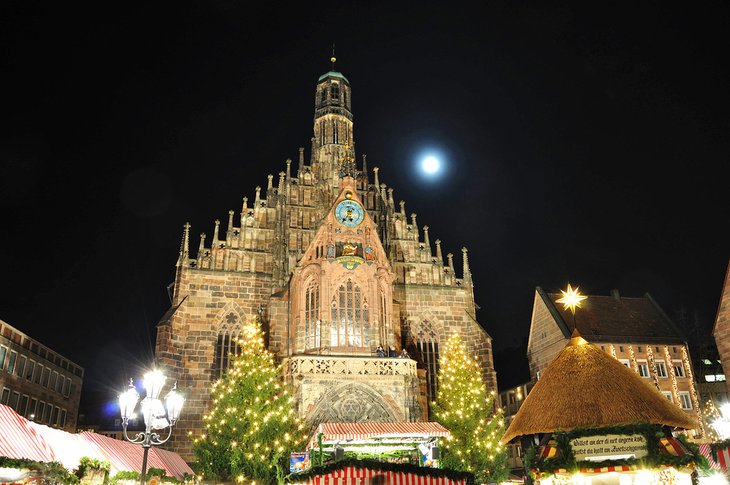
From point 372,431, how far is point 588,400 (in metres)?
9.19

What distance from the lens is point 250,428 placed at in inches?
1118

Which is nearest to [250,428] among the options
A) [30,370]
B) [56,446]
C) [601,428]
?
[56,446]

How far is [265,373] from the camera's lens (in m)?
30.1

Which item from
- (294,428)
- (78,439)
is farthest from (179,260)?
(78,439)

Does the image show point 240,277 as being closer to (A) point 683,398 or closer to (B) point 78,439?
(B) point 78,439

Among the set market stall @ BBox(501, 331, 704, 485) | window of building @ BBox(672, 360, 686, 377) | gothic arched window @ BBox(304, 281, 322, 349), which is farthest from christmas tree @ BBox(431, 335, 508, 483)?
window of building @ BBox(672, 360, 686, 377)

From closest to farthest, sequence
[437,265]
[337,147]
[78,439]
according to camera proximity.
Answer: [78,439], [437,265], [337,147]

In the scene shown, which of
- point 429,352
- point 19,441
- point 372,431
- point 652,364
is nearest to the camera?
point 19,441

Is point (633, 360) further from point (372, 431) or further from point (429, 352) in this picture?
point (372, 431)

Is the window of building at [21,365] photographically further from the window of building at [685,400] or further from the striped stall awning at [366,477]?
the window of building at [685,400]

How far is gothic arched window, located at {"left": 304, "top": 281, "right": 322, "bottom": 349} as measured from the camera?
33.1m

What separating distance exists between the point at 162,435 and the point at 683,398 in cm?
3633

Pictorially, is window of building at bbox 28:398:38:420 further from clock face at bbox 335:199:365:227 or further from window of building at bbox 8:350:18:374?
clock face at bbox 335:199:365:227

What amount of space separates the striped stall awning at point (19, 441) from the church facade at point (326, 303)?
1674 cm
